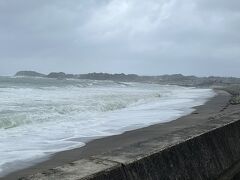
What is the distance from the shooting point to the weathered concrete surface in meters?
3.70

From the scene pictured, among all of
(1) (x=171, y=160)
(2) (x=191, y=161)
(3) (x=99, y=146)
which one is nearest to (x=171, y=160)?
(1) (x=171, y=160)

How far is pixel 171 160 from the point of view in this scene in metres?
4.49

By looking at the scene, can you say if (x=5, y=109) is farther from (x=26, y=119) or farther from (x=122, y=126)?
(x=122, y=126)

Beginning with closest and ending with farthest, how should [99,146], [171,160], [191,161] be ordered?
1. [171,160]
2. [191,161]
3. [99,146]

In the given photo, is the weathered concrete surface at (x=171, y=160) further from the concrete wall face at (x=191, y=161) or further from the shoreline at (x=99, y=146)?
the shoreline at (x=99, y=146)

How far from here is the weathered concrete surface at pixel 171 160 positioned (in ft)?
12.1

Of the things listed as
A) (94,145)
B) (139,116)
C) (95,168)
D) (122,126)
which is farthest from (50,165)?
(139,116)

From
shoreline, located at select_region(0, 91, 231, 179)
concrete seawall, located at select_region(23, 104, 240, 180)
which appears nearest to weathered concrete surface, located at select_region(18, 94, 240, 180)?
concrete seawall, located at select_region(23, 104, 240, 180)

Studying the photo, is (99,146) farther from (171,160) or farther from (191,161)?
(171,160)

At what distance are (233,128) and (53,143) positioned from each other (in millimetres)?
4999

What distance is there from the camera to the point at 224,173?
5422mm

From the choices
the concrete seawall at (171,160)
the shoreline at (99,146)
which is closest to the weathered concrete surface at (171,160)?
the concrete seawall at (171,160)

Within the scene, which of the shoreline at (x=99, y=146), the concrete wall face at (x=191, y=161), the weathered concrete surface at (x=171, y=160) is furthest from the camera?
the shoreline at (x=99, y=146)

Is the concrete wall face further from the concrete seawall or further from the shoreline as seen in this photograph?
the shoreline
